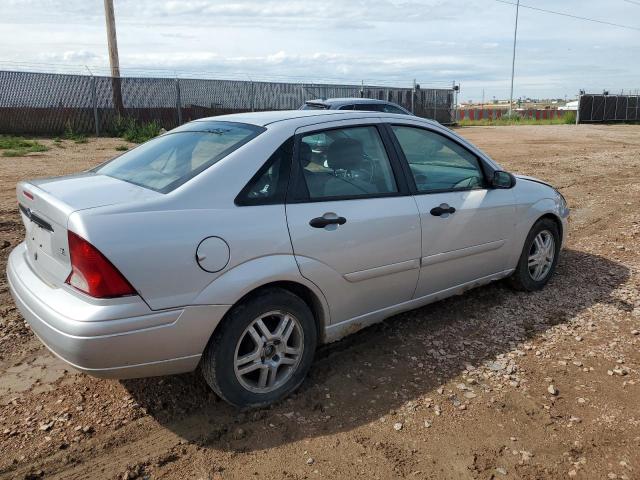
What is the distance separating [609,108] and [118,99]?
33732 millimetres

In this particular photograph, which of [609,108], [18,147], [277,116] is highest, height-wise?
[609,108]

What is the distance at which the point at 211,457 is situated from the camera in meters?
2.83

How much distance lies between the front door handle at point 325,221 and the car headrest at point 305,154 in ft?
1.16

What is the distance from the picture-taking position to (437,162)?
4246 mm

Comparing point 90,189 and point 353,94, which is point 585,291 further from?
point 353,94

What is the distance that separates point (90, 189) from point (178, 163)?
0.51 metres

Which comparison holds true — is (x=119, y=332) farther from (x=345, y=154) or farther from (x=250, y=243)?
(x=345, y=154)

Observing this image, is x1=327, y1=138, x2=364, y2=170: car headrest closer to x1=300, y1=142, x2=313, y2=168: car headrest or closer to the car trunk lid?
x1=300, y1=142, x2=313, y2=168: car headrest

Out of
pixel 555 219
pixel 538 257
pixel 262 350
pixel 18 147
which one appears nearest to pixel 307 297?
pixel 262 350

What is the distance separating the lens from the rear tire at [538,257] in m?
4.80

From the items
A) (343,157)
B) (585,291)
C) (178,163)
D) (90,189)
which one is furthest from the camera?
(585,291)

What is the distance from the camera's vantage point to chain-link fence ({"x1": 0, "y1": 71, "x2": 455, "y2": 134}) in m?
18.7

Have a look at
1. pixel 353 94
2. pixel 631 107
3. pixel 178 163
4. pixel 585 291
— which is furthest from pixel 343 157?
pixel 631 107

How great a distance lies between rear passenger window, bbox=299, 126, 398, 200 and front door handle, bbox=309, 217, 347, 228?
0.48 feet
